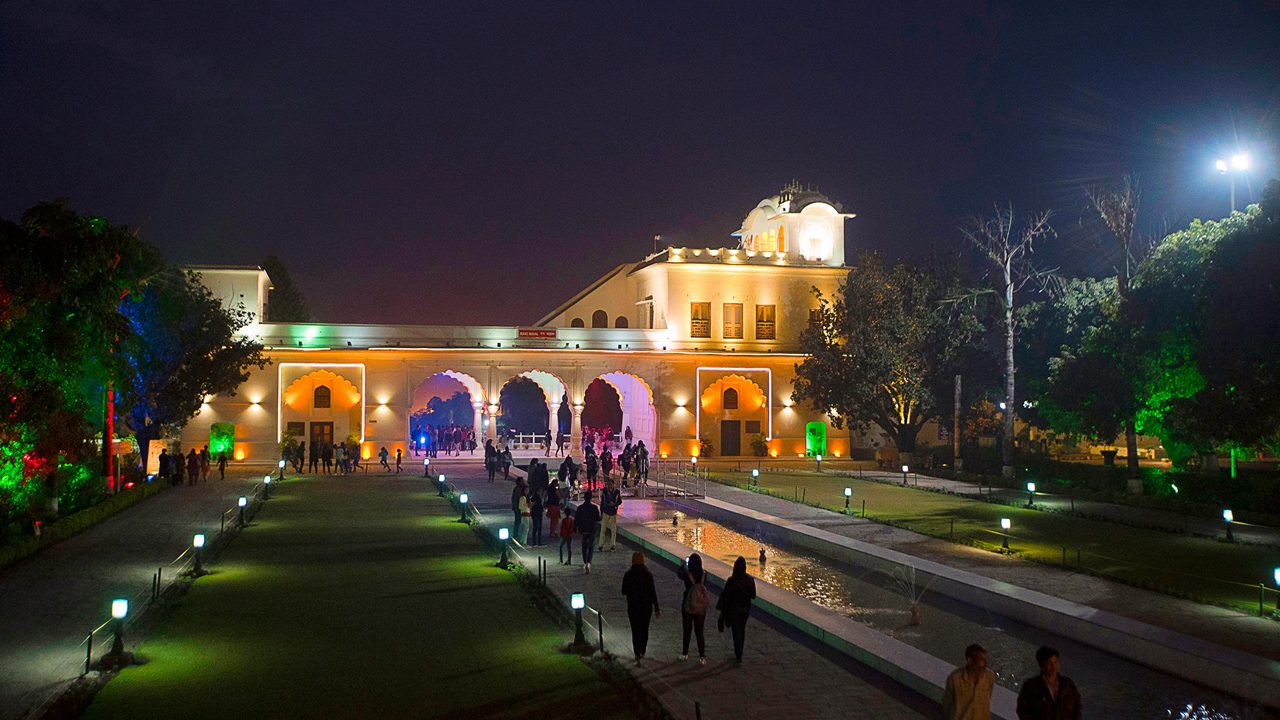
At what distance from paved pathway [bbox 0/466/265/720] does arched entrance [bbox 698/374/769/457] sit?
23.3 meters

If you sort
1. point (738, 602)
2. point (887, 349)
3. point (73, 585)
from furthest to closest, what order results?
point (887, 349) < point (73, 585) < point (738, 602)

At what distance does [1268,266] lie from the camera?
21.8 m

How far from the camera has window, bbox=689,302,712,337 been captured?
46.0 meters

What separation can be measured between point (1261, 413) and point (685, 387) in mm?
24367

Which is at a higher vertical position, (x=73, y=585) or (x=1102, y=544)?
(x=73, y=585)

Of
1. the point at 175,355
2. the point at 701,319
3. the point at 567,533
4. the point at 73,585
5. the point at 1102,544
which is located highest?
the point at 701,319

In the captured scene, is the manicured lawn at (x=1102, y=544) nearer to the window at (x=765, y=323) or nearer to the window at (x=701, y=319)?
the window at (x=701, y=319)

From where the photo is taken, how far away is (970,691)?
23.3 ft

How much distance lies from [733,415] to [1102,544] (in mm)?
26913

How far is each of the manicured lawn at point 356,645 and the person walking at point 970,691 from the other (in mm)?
3175

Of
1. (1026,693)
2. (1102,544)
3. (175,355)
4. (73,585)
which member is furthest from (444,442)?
(1026,693)

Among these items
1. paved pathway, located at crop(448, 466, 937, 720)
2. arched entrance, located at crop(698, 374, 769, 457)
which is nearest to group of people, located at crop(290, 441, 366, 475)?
arched entrance, located at crop(698, 374, 769, 457)

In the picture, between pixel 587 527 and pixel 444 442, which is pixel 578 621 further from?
pixel 444 442

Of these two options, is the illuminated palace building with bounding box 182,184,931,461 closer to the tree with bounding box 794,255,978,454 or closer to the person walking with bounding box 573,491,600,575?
the tree with bounding box 794,255,978,454
